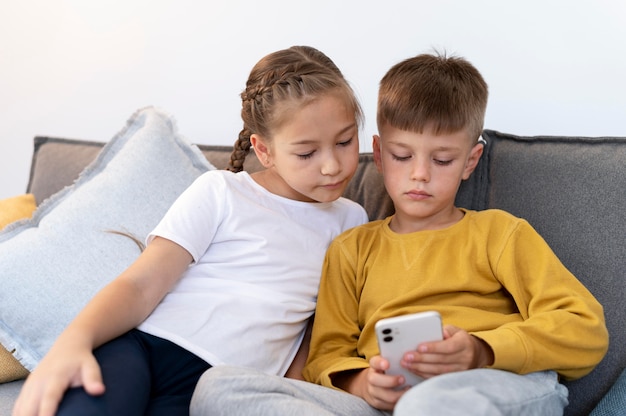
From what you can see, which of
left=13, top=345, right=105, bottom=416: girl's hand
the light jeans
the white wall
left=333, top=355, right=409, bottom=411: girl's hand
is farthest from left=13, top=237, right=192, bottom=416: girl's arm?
the white wall

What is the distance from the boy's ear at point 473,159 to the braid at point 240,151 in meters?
0.51

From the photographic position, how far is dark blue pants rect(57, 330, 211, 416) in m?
1.00

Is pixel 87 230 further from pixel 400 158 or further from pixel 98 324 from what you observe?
pixel 400 158

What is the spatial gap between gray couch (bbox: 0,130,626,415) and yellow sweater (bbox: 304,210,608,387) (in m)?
0.11

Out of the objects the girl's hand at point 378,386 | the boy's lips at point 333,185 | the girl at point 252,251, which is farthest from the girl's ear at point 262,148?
the girl's hand at point 378,386

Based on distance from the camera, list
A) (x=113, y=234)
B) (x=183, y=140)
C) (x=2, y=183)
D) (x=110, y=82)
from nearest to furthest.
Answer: (x=113, y=234) < (x=183, y=140) < (x=110, y=82) < (x=2, y=183)

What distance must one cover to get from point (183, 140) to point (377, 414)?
0.96 m

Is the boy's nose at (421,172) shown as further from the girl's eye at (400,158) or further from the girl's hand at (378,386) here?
the girl's hand at (378,386)

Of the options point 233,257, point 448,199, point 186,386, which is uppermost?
point 448,199

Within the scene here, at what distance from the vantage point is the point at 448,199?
1.36 metres

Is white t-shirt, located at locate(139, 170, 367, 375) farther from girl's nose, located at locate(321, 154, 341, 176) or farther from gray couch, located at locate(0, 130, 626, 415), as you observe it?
gray couch, located at locate(0, 130, 626, 415)

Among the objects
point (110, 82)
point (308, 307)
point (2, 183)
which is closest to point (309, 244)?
point (308, 307)

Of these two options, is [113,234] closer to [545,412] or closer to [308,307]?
[308,307]

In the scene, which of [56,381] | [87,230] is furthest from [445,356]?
[87,230]
